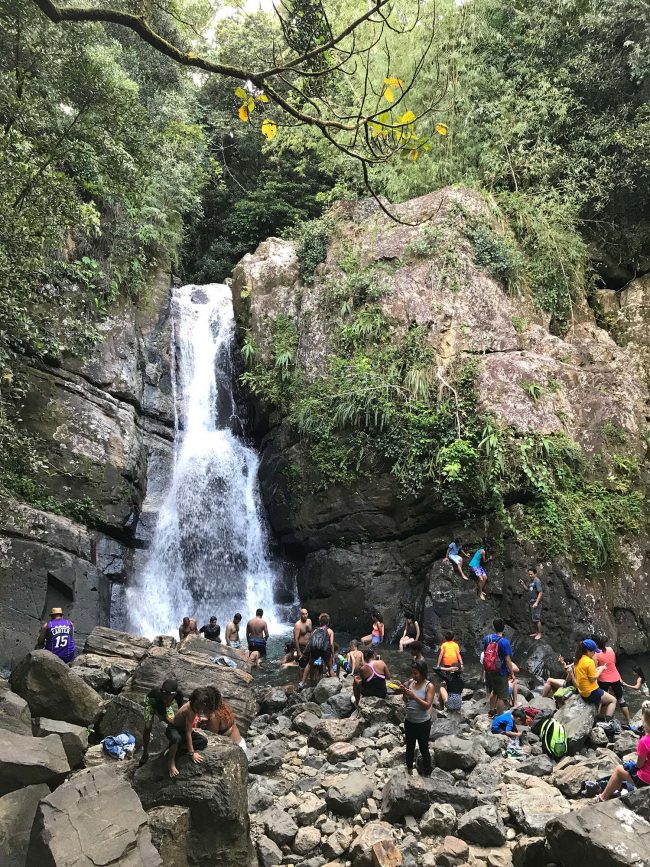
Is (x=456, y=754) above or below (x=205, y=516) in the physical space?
below

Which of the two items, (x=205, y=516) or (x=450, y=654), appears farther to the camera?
(x=205, y=516)

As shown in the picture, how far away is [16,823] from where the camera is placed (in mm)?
4605

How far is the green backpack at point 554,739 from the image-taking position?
22.4 feet

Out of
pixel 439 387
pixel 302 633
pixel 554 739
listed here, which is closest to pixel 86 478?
pixel 302 633

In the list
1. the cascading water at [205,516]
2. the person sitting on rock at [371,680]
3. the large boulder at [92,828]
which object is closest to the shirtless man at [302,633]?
the person sitting on rock at [371,680]

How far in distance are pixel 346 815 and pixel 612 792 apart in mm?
2549

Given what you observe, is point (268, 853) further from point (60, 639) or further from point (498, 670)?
point (60, 639)

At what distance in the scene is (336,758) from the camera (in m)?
7.01

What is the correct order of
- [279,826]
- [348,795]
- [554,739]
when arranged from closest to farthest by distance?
[279,826] < [348,795] < [554,739]

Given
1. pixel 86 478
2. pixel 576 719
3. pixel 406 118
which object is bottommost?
pixel 576 719

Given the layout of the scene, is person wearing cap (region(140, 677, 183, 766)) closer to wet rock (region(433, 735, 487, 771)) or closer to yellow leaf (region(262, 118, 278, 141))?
wet rock (region(433, 735, 487, 771))

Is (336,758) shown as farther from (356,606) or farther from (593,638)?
(356,606)

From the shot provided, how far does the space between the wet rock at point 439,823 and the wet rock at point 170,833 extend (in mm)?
2125

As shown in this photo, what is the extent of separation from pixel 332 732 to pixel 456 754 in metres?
1.77
